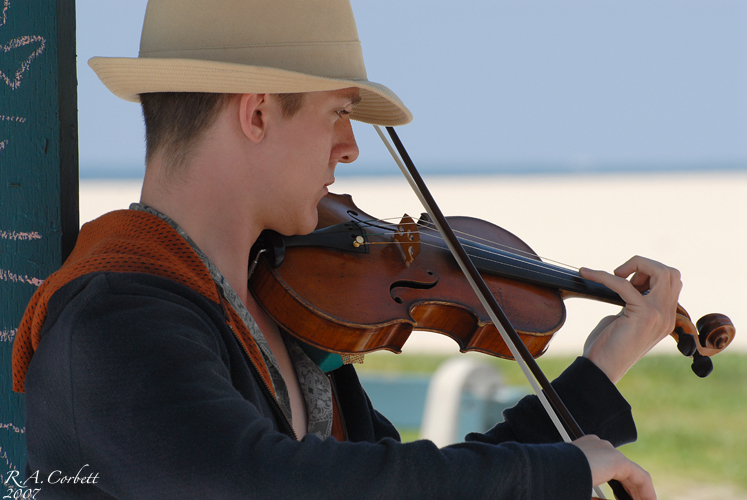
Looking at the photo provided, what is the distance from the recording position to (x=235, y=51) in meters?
0.99

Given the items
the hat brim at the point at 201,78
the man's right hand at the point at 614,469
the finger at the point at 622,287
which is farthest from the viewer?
the finger at the point at 622,287

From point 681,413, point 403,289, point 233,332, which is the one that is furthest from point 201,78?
point 681,413

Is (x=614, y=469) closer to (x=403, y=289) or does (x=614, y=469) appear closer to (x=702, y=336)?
(x=403, y=289)

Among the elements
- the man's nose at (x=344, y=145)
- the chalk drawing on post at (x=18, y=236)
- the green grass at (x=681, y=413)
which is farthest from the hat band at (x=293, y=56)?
the green grass at (x=681, y=413)

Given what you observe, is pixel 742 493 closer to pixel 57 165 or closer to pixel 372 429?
pixel 372 429

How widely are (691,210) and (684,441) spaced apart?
699 cm

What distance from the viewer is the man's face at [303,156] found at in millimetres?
1050

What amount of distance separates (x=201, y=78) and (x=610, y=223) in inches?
349

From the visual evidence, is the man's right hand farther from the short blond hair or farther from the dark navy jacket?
the short blond hair

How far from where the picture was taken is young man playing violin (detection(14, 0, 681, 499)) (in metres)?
0.72

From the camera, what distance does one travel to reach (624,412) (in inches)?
49.2

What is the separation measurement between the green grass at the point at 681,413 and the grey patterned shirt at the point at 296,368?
260 centimetres

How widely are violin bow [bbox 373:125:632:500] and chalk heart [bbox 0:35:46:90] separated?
0.58 metres

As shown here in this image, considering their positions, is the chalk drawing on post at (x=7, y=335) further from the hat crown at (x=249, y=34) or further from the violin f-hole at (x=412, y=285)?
the violin f-hole at (x=412, y=285)
